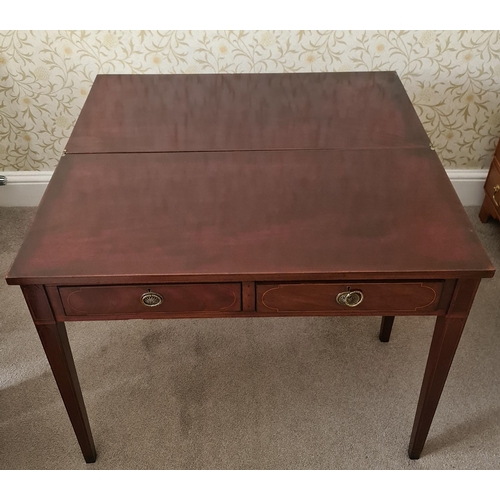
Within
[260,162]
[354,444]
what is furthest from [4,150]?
[354,444]

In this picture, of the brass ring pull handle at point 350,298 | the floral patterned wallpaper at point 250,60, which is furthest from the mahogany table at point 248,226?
the floral patterned wallpaper at point 250,60

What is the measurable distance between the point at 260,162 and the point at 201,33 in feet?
2.91

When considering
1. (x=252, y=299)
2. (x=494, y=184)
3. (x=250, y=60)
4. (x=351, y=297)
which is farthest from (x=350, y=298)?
(x=494, y=184)

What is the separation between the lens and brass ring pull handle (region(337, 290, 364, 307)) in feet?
4.18

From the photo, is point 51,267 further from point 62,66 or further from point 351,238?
point 62,66

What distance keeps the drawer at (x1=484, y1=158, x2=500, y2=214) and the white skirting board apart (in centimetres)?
11

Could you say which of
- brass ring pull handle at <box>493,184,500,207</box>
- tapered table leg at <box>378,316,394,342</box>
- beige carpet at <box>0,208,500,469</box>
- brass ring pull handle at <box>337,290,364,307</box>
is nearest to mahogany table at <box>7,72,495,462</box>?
brass ring pull handle at <box>337,290,364,307</box>

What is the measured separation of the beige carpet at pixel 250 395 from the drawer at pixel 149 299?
2.13ft

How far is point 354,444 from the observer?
5.78 feet

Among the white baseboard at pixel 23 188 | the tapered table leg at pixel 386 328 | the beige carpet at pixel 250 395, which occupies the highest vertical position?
the white baseboard at pixel 23 188

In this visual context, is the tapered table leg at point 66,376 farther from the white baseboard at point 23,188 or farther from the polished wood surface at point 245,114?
the white baseboard at point 23,188

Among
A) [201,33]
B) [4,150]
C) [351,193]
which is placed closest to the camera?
[351,193]

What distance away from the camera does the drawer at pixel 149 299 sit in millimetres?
1263

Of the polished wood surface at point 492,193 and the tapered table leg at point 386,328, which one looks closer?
the tapered table leg at point 386,328
